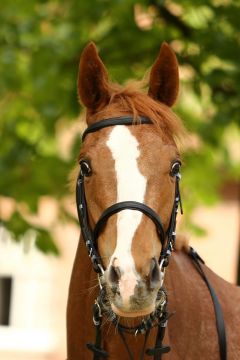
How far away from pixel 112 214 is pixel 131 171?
0.73 ft

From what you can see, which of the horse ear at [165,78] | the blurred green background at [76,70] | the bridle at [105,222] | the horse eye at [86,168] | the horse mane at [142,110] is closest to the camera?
the bridle at [105,222]

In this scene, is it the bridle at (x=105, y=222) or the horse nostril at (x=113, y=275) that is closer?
the horse nostril at (x=113, y=275)

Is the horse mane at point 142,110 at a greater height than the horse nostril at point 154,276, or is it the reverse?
the horse mane at point 142,110

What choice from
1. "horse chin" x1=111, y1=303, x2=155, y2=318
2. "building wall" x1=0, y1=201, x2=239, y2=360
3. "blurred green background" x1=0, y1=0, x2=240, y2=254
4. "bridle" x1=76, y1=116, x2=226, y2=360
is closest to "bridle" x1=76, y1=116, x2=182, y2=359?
"bridle" x1=76, y1=116, x2=226, y2=360

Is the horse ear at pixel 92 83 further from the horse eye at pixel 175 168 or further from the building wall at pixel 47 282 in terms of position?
the building wall at pixel 47 282

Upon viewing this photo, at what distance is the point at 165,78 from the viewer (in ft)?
15.7

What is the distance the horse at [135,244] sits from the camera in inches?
162

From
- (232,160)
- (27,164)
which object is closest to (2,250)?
(232,160)

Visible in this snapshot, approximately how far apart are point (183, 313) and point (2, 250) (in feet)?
44.2

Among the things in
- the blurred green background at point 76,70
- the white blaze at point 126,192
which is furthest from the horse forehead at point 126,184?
the blurred green background at point 76,70

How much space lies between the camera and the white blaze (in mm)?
4016

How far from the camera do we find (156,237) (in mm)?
4246

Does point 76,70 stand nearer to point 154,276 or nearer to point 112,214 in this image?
point 112,214

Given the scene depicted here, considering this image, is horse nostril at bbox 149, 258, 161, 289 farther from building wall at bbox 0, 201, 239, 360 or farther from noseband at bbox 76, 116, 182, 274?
building wall at bbox 0, 201, 239, 360
